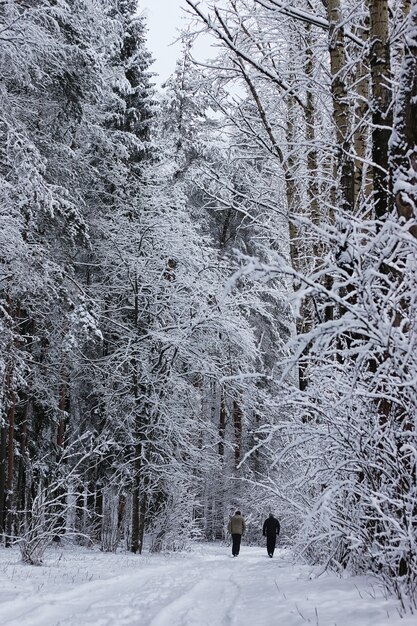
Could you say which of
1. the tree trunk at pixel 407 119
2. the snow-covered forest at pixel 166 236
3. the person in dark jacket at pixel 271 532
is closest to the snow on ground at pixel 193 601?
the snow-covered forest at pixel 166 236

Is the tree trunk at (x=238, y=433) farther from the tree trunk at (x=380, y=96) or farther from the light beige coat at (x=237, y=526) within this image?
the tree trunk at (x=380, y=96)

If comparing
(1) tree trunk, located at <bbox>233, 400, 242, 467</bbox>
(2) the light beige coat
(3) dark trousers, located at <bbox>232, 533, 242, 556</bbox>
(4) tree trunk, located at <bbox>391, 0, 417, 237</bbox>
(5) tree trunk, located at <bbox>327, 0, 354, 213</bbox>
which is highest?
(5) tree trunk, located at <bbox>327, 0, 354, 213</bbox>

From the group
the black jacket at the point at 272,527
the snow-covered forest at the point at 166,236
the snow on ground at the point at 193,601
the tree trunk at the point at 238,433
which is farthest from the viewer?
the tree trunk at the point at 238,433

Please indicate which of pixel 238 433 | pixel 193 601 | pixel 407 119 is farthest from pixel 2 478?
pixel 238 433

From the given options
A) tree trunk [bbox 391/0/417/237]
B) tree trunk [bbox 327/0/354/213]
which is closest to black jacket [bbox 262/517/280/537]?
tree trunk [bbox 327/0/354/213]

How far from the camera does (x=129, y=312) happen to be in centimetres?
1748

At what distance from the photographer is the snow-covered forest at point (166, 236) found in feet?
20.5

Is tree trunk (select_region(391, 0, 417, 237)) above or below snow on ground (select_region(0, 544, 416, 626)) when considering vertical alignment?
above

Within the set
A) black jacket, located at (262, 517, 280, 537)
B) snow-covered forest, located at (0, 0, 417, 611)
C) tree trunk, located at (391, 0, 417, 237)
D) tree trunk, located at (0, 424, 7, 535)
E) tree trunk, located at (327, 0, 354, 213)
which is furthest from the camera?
black jacket, located at (262, 517, 280, 537)

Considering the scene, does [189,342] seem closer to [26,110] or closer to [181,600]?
[26,110]

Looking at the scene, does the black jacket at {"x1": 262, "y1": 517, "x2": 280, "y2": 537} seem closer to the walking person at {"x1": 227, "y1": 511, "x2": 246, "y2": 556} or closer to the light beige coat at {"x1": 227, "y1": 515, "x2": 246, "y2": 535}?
the walking person at {"x1": 227, "y1": 511, "x2": 246, "y2": 556}

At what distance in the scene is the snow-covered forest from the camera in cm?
626

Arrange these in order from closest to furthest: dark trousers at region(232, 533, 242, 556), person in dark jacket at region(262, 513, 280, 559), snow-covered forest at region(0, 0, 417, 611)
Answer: snow-covered forest at region(0, 0, 417, 611)
person in dark jacket at region(262, 513, 280, 559)
dark trousers at region(232, 533, 242, 556)

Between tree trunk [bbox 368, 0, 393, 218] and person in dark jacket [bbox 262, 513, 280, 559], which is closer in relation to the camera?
tree trunk [bbox 368, 0, 393, 218]
